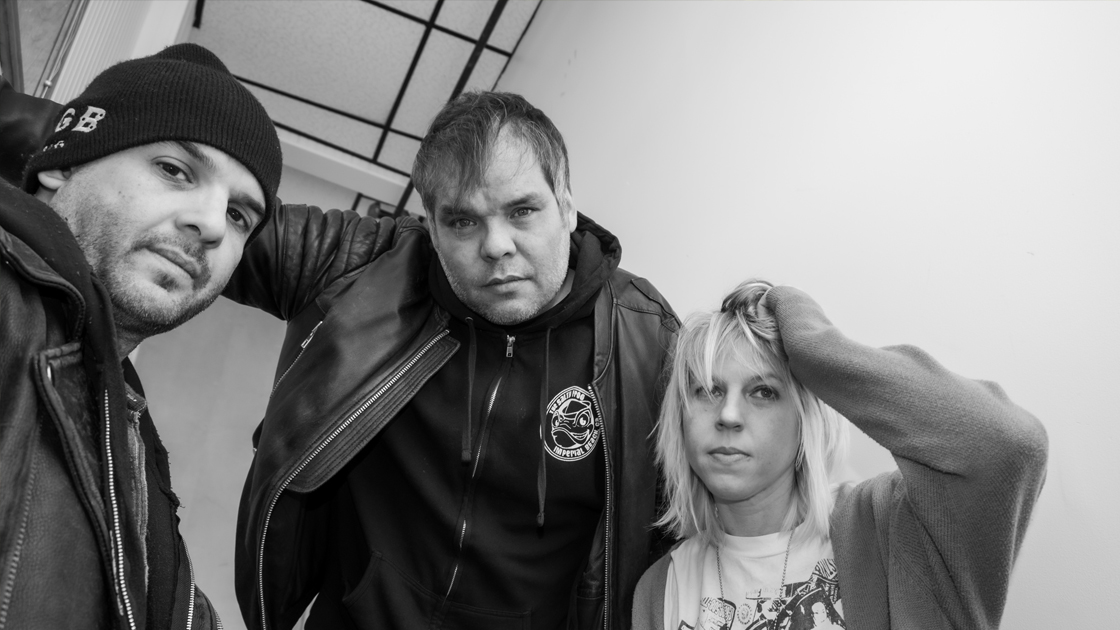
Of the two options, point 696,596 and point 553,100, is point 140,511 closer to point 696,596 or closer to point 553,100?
Result: point 696,596

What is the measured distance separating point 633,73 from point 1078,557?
1.82m

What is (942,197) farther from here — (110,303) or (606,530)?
(110,303)

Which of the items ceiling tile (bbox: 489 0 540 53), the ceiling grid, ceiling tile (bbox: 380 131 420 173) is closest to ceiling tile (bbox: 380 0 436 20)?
the ceiling grid

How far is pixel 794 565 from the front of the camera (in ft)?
4.02

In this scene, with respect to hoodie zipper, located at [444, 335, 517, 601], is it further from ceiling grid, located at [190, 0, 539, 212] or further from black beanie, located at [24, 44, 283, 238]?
ceiling grid, located at [190, 0, 539, 212]

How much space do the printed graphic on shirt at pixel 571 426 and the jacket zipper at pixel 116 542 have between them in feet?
2.57

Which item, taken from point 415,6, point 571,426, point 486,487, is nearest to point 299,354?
point 486,487

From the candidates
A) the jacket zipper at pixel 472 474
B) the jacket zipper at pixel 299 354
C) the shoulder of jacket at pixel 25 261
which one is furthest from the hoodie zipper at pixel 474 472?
the shoulder of jacket at pixel 25 261

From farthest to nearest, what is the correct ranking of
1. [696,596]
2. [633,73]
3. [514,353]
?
[633,73] < [514,353] < [696,596]

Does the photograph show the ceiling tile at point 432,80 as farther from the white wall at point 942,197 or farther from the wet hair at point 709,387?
the wet hair at point 709,387

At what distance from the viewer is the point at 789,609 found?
118cm

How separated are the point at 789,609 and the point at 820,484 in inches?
7.7

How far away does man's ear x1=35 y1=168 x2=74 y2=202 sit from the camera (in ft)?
3.59

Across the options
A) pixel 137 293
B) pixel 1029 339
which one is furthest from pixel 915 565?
pixel 137 293
